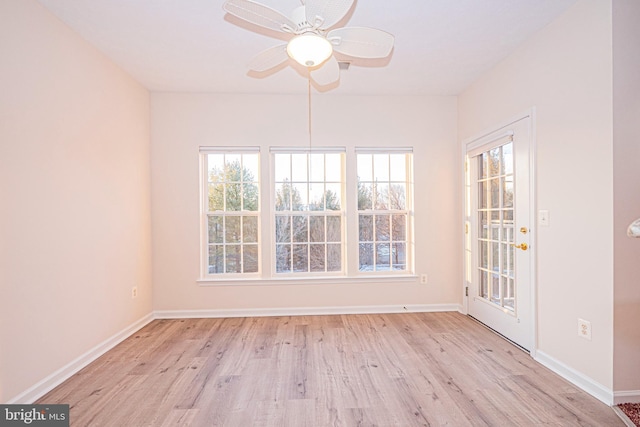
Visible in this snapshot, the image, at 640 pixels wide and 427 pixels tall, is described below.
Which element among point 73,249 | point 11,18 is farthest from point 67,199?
point 11,18

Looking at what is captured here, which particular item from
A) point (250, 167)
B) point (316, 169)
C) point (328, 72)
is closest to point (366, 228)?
point (316, 169)

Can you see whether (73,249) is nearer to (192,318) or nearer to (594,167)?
(192,318)

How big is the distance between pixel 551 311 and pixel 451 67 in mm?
2458

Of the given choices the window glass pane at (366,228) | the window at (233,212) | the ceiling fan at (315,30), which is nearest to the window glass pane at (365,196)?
the window glass pane at (366,228)

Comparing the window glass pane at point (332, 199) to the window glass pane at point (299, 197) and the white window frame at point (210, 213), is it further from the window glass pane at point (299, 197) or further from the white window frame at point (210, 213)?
the white window frame at point (210, 213)

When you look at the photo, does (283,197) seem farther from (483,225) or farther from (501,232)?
(501,232)

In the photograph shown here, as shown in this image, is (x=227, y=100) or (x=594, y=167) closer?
(x=594, y=167)

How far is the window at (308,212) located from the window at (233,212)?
282 mm

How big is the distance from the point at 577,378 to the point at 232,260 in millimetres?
3456

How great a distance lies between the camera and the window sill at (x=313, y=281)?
3770mm

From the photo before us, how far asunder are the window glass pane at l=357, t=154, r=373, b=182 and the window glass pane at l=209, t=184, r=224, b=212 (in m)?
1.78

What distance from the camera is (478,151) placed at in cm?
350

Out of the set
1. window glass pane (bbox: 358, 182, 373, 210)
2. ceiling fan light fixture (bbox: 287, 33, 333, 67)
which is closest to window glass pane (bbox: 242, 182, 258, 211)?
window glass pane (bbox: 358, 182, 373, 210)

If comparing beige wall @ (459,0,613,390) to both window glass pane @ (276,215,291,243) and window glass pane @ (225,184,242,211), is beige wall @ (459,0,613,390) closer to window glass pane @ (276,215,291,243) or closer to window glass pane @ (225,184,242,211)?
window glass pane @ (276,215,291,243)
